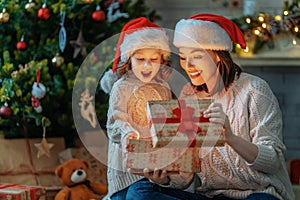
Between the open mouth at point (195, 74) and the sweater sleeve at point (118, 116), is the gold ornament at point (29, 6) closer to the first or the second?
the sweater sleeve at point (118, 116)

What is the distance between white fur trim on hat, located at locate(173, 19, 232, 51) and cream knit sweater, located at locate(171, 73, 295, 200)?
0.14 m

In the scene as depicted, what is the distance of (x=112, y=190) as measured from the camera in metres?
2.08

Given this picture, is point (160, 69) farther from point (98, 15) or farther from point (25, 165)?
point (25, 165)

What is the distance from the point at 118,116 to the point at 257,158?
1.36 feet

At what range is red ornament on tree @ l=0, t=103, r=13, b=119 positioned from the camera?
2.81m

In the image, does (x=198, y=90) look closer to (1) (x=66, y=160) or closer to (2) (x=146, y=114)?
(2) (x=146, y=114)

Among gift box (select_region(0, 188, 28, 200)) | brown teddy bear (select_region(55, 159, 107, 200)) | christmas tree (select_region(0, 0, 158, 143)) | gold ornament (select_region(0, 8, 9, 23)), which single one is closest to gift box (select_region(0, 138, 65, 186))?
christmas tree (select_region(0, 0, 158, 143))

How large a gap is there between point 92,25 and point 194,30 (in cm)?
124

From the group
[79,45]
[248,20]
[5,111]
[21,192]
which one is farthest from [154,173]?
[248,20]

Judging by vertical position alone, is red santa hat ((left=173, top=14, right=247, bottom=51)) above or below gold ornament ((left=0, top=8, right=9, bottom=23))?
above

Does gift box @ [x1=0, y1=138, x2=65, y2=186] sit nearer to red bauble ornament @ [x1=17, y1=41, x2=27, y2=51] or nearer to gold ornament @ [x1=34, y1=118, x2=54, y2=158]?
gold ornament @ [x1=34, y1=118, x2=54, y2=158]

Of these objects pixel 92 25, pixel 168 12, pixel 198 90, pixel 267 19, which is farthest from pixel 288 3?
pixel 198 90

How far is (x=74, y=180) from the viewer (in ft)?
9.06

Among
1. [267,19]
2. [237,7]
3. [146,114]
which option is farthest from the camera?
[237,7]
